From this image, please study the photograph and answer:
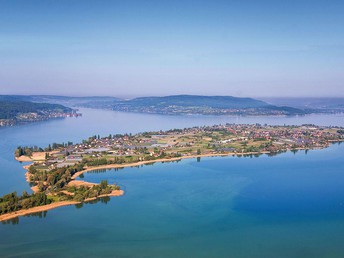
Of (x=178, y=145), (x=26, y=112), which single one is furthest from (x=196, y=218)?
(x=26, y=112)

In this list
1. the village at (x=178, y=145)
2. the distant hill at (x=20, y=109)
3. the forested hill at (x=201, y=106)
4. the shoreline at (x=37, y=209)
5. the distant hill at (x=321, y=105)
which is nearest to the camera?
the shoreline at (x=37, y=209)

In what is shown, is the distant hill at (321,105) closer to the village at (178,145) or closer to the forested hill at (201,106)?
the forested hill at (201,106)

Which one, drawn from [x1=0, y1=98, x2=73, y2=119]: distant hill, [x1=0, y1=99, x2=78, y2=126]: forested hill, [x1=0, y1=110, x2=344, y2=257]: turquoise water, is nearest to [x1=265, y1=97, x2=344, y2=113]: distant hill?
[x1=0, y1=99, x2=78, y2=126]: forested hill

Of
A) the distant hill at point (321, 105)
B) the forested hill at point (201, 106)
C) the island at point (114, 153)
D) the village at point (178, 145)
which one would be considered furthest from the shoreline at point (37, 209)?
the distant hill at point (321, 105)

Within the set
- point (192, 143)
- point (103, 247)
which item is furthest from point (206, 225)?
point (192, 143)

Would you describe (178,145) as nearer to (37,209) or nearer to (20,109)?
(37,209)

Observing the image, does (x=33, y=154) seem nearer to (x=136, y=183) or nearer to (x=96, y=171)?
(x=96, y=171)

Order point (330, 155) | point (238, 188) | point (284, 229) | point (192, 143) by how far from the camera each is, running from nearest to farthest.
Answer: point (284, 229), point (238, 188), point (330, 155), point (192, 143)
